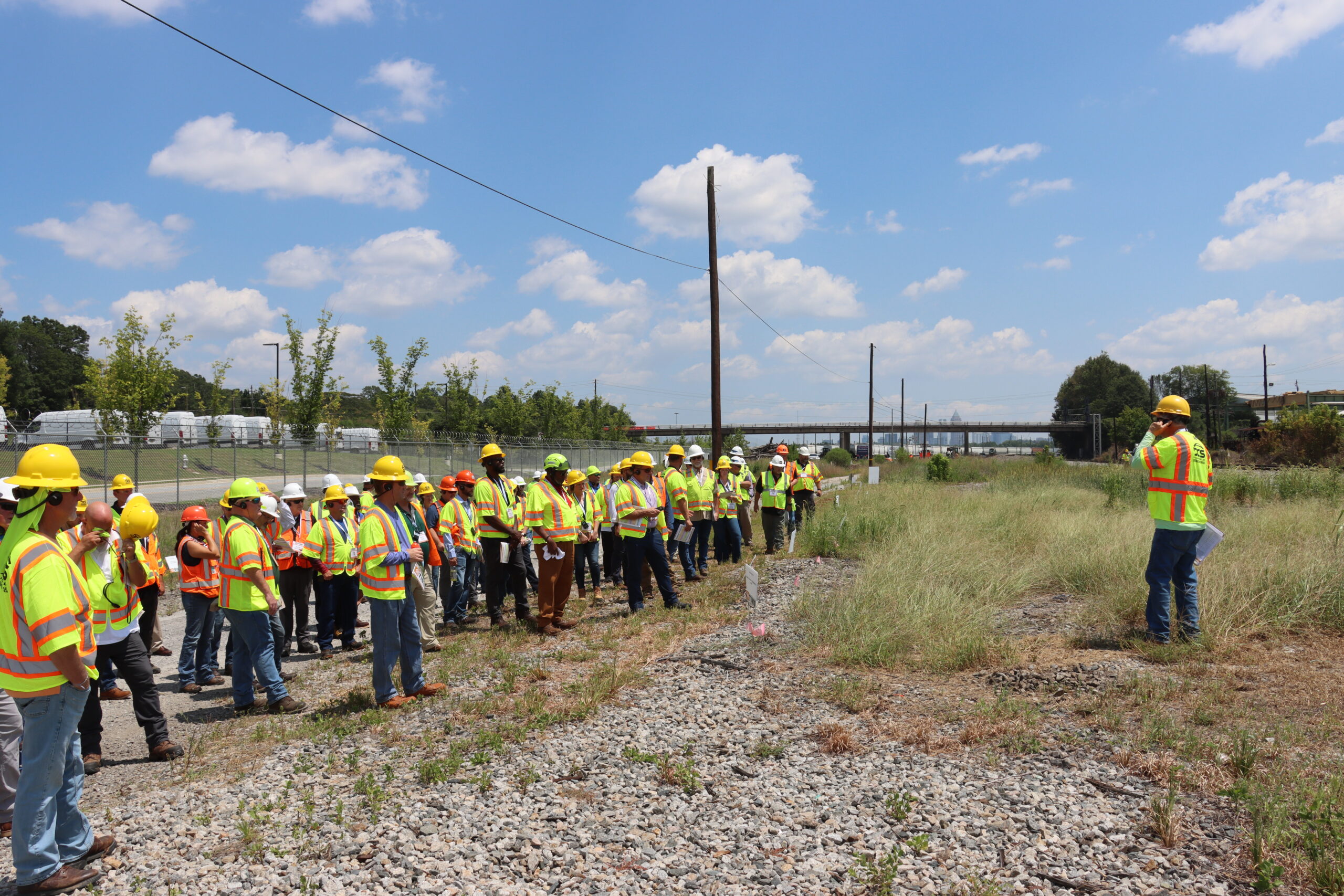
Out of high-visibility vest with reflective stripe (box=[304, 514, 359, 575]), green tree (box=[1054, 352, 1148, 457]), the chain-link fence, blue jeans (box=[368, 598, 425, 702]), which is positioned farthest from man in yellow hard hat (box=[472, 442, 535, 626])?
green tree (box=[1054, 352, 1148, 457])

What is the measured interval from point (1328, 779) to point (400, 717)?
5.72 m

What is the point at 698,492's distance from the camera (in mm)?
12711

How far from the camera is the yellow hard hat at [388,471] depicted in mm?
6199

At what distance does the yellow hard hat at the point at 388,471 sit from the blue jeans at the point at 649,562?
12.8 feet

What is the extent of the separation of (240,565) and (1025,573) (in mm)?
8465

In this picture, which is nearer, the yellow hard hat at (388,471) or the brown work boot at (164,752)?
the brown work boot at (164,752)

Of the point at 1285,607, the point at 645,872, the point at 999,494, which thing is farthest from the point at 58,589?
the point at 999,494

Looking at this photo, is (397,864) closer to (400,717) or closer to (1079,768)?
(400,717)

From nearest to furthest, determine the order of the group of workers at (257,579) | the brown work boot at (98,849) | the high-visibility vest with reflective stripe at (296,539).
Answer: the group of workers at (257,579) < the brown work boot at (98,849) < the high-visibility vest with reflective stripe at (296,539)

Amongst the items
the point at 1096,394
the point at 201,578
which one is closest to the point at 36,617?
the point at 201,578

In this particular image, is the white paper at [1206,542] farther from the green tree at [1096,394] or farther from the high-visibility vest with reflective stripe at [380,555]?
the green tree at [1096,394]

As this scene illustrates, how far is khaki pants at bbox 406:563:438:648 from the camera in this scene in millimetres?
7902

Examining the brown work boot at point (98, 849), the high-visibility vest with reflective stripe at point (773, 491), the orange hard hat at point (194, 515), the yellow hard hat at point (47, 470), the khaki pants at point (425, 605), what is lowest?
the brown work boot at point (98, 849)

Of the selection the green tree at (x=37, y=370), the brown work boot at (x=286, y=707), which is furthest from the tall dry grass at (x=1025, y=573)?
the green tree at (x=37, y=370)
